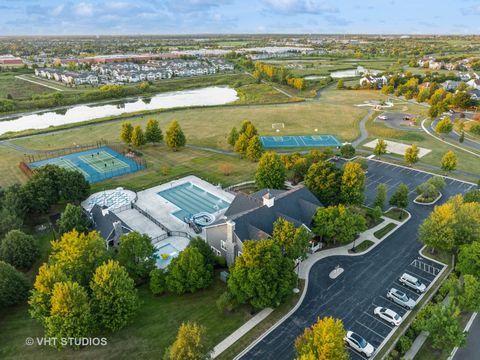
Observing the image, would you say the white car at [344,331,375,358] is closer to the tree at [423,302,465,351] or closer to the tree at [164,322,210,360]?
the tree at [423,302,465,351]

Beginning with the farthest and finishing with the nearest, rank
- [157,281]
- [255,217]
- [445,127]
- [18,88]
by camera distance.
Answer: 1. [18,88]
2. [445,127]
3. [255,217]
4. [157,281]

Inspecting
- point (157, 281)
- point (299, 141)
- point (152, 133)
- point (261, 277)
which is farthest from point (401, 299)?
point (152, 133)

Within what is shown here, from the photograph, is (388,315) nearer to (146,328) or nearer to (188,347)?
(188,347)

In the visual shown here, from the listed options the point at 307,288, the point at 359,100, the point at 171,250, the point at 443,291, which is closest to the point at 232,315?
the point at 307,288

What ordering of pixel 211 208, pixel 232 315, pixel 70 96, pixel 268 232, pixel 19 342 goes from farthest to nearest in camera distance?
pixel 70 96 < pixel 211 208 < pixel 268 232 < pixel 232 315 < pixel 19 342

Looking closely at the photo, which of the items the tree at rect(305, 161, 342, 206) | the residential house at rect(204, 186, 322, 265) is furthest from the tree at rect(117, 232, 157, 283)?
the tree at rect(305, 161, 342, 206)

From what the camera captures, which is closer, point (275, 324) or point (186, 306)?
point (275, 324)

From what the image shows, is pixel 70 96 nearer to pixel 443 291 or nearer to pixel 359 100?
pixel 359 100
